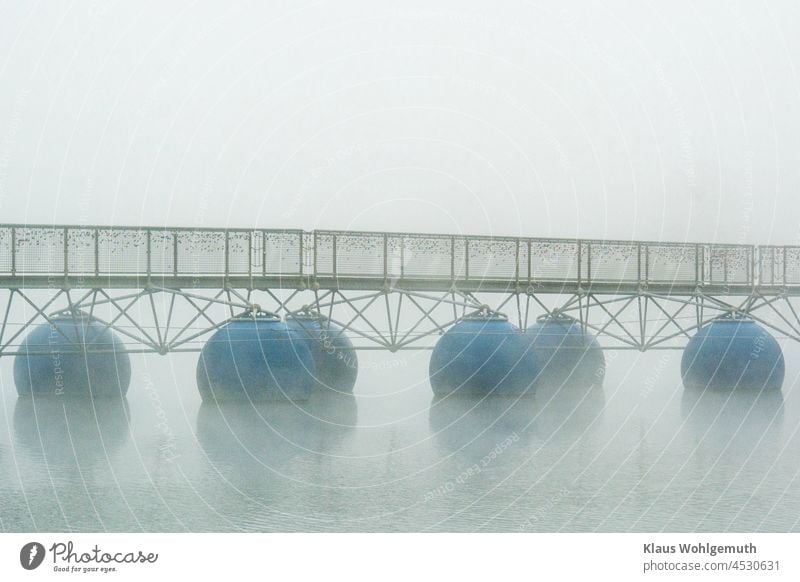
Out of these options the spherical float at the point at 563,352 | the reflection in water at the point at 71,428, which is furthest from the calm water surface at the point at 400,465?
the spherical float at the point at 563,352

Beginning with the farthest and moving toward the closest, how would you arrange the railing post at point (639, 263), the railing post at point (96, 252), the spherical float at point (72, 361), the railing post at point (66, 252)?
the railing post at point (639, 263), the spherical float at point (72, 361), the railing post at point (96, 252), the railing post at point (66, 252)

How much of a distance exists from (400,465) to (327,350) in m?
9.64

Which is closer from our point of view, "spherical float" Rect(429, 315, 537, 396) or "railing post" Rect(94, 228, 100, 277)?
"railing post" Rect(94, 228, 100, 277)

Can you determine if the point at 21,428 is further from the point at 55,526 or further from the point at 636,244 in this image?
the point at 636,244

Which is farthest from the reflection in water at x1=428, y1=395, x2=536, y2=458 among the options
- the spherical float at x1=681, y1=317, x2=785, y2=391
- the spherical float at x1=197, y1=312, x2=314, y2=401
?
the spherical float at x1=681, y1=317, x2=785, y2=391

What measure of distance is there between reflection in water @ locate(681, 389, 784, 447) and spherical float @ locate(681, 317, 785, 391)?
301 millimetres

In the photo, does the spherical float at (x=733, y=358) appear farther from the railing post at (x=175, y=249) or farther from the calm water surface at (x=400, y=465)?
the railing post at (x=175, y=249)

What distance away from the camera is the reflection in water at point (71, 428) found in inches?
691

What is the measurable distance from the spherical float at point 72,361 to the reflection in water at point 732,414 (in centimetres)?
1348

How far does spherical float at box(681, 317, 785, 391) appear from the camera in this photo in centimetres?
2705

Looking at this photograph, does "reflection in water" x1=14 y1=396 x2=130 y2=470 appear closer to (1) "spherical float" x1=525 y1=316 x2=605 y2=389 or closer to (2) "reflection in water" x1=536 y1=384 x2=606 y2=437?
(2) "reflection in water" x1=536 y1=384 x2=606 y2=437

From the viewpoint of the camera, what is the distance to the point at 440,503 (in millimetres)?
13812
